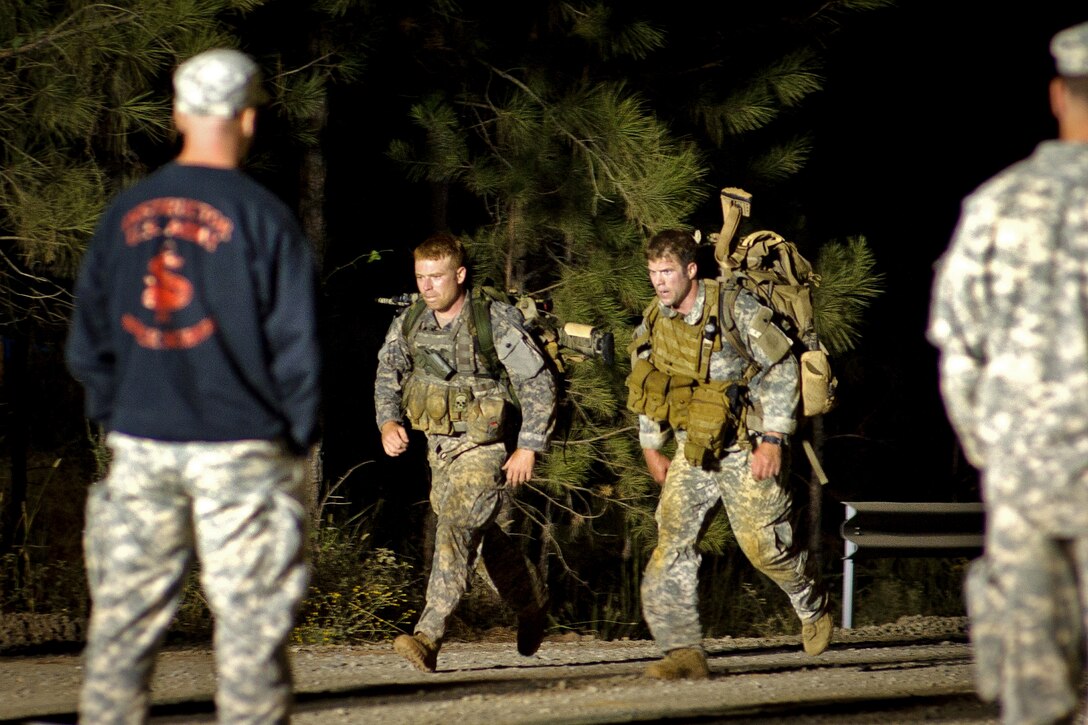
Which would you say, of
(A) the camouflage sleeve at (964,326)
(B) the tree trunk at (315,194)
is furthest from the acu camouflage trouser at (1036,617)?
(B) the tree trunk at (315,194)

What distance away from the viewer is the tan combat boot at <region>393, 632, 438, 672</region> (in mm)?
7223

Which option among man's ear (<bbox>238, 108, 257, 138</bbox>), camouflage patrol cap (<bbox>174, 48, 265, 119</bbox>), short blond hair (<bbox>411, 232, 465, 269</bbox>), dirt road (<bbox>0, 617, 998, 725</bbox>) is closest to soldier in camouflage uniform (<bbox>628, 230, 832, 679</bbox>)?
dirt road (<bbox>0, 617, 998, 725</bbox>)

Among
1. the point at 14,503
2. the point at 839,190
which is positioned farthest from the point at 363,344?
the point at 839,190

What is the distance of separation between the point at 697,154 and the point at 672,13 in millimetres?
1502

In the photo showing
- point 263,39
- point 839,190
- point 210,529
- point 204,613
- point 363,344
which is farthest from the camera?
point 839,190

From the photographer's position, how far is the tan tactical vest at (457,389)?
7.35 metres

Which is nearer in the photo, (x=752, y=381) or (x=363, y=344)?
(x=752, y=381)

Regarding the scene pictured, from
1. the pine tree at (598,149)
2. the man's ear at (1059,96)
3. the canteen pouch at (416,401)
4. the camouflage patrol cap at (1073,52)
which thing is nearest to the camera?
the camouflage patrol cap at (1073,52)

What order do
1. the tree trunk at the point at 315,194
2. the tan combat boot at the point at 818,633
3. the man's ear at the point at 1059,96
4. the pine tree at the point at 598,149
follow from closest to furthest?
the man's ear at the point at 1059,96 < the tan combat boot at the point at 818,633 < the pine tree at the point at 598,149 < the tree trunk at the point at 315,194

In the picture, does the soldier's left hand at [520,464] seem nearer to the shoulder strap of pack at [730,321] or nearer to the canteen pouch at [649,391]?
the canteen pouch at [649,391]

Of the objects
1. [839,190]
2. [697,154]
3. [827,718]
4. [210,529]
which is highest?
[839,190]

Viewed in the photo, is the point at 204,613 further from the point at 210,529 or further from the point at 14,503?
the point at 210,529

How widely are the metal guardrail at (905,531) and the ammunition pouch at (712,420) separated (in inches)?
130

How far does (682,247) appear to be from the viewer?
7.16 meters
